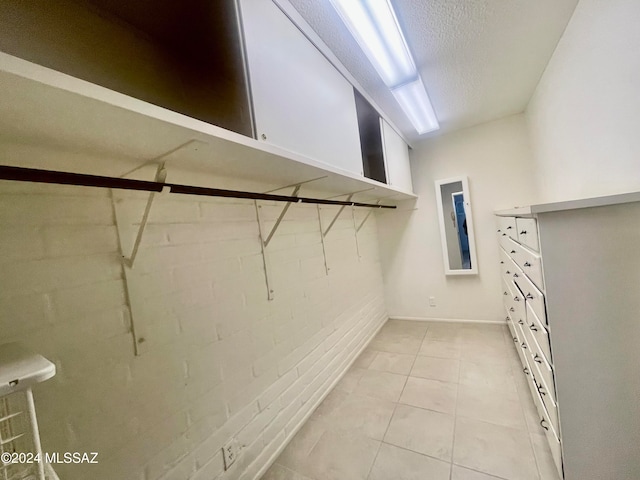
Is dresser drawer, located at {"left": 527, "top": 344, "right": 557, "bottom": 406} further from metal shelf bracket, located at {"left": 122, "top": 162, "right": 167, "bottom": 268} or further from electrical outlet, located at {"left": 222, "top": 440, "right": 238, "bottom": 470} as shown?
metal shelf bracket, located at {"left": 122, "top": 162, "right": 167, "bottom": 268}

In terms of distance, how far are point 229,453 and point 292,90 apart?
183cm

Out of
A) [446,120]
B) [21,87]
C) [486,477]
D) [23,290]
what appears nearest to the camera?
[21,87]

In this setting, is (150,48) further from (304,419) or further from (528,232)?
(304,419)

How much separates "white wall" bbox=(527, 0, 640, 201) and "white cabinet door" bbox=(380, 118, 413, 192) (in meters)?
1.27

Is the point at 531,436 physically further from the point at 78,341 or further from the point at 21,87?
the point at 21,87

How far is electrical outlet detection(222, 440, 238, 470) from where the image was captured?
4.17 ft

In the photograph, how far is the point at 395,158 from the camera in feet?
9.14

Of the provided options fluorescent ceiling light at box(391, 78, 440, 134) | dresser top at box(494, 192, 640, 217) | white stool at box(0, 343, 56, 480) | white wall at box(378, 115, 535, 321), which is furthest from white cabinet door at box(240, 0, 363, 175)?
white wall at box(378, 115, 535, 321)

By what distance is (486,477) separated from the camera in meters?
1.31

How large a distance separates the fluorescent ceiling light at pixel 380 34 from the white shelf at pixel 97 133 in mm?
732

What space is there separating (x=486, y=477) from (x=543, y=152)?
2644mm

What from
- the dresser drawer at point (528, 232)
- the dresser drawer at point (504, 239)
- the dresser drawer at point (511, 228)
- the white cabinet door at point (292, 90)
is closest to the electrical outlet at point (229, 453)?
the white cabinet door at point (292, 90)

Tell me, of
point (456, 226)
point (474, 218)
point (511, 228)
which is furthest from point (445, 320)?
point (511, 228)

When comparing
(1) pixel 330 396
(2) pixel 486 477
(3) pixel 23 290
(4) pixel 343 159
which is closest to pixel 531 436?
(2) pixel 486 477
